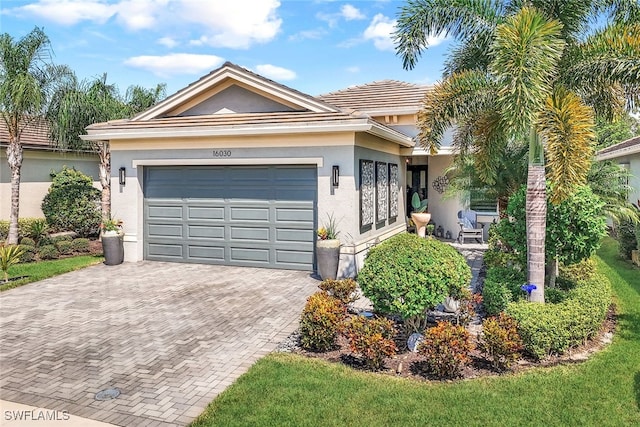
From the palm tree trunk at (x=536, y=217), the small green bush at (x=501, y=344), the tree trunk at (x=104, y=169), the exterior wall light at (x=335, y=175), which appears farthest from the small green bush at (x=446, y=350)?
the tree trunk at (x=104, y=169)

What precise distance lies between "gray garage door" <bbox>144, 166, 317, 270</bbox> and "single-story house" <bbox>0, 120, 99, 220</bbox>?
20.5 feet

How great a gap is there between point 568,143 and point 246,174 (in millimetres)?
7987

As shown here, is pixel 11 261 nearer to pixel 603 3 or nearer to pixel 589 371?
pixel 589 371

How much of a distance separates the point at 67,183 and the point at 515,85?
652 inches

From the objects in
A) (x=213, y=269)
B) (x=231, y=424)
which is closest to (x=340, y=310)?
(x=231, y=424)

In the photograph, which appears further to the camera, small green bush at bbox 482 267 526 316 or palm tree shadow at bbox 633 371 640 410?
small green bush at bbox 482 267 526 316

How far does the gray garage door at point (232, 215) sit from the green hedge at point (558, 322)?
6164 mm

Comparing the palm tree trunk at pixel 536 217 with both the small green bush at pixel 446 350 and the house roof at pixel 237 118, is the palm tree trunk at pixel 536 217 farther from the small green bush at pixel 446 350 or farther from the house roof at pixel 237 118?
the house roof at pixel 237 118

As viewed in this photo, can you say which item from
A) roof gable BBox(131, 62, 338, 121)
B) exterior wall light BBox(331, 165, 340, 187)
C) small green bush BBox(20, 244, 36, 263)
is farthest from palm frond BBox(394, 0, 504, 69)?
small green bush BBox(20, 244, 36, 263)

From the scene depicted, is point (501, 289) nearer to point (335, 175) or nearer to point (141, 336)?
point (335, 175)

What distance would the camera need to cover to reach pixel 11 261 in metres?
10.8

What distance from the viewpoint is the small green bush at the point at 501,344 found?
5.75 metres

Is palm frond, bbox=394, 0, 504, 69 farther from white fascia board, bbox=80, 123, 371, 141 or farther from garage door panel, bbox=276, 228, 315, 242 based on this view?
garage door panel, bbox=276, 228, 315, 242

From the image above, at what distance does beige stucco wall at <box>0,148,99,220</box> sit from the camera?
16.4m
